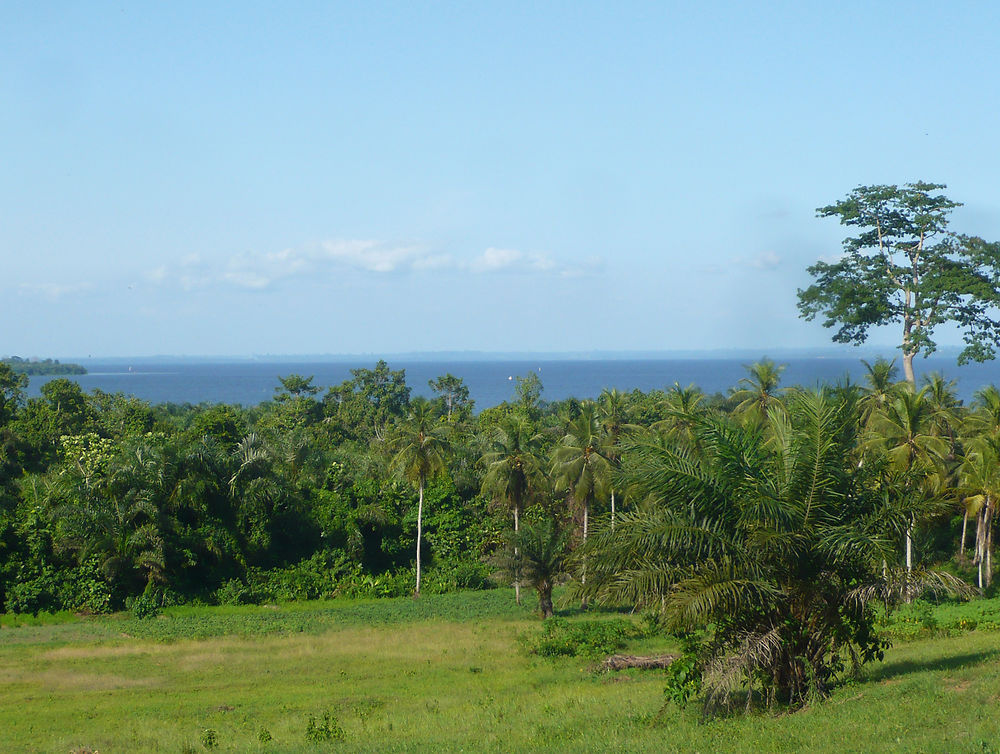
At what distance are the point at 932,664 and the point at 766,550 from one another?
6.11 meters

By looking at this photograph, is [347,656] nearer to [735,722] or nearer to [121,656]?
[121,656]

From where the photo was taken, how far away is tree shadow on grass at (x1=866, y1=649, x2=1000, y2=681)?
749 inches

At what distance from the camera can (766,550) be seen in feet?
55.8

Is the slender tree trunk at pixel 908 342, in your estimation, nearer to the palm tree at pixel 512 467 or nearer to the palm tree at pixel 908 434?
the palm tree at pixel 908 434

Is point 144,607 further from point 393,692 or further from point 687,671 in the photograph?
point 687,671

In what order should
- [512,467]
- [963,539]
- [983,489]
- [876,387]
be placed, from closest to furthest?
[983,489] → [963,539] → [876,387] → [512,467]

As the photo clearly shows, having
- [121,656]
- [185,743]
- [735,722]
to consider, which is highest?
[735,722]

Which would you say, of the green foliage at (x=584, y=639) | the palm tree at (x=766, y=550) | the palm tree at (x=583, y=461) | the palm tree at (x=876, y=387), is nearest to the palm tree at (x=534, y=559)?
the green foliage at (x=584, y=639)

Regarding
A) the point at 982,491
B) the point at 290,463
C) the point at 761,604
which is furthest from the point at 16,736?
the point at 982,491

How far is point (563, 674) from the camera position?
94.9 feet

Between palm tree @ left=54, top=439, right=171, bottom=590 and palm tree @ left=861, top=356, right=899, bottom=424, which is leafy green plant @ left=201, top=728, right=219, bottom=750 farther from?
palm tree @ left=861, top=356, right=899, bottom=424

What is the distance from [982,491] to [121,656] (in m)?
34.8

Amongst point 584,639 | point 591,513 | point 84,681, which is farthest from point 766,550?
point 591,513

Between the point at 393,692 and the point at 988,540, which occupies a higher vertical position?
the point at 988,540
